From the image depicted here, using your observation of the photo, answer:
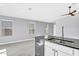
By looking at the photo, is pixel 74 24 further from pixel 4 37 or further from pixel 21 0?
pixel 4 37

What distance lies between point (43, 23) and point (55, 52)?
6.96 meters

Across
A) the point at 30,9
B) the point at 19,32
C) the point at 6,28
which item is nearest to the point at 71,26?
the point at 30,9

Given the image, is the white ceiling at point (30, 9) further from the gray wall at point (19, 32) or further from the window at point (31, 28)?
the window at point (31, 28)

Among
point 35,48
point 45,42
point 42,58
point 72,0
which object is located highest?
point 72,0

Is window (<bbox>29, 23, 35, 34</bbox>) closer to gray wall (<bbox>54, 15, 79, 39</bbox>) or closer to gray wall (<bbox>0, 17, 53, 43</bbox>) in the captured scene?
gray wall (<bbox>0, 17, 53, 43</bbox>)

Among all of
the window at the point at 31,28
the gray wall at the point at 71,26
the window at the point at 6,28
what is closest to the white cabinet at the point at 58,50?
the gray wall at the point at 71,26

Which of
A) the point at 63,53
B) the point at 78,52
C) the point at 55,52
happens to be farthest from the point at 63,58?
the point at 55,52

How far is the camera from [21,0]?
644mm

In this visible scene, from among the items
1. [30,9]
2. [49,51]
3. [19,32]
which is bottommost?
[49,51]

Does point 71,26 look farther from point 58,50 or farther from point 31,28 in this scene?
point 31,28

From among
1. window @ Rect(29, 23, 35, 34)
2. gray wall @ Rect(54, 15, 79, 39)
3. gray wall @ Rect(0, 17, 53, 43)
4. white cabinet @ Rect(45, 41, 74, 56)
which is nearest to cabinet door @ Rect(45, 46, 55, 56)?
white cabinet @ Rect(45, 41, 74, 56)

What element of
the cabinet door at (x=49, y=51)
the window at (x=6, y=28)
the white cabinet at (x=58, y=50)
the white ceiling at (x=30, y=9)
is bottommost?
the cabinet door at (x=49, y=51)

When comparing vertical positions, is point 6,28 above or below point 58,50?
above

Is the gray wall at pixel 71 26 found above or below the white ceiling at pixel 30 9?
below
